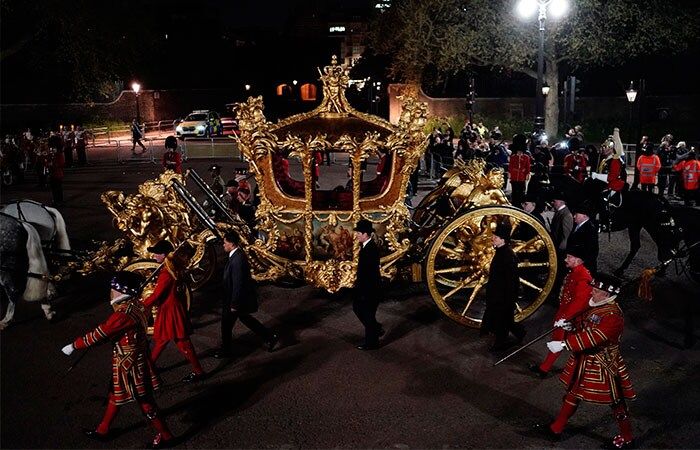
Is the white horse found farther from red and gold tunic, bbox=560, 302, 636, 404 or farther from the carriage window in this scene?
red and gold tunic, bbox=560, 302, 636, 404

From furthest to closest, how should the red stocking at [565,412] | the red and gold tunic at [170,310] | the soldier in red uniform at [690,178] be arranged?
the soldier in red uniform at [690,178] < the red and gold tunic at [170,310] < the red stocking at [565,412]

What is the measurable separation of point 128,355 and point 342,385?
7.65ft

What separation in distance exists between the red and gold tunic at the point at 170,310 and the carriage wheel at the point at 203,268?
2052 millimetres

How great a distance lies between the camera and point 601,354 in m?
5.23

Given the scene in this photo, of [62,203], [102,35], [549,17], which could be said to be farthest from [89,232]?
[549,17]

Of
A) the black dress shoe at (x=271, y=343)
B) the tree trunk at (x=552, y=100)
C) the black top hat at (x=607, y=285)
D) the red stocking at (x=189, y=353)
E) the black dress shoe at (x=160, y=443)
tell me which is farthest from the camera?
the tree trunk at (x=552, y=100)

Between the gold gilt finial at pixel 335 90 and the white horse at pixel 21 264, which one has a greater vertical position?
the gold gilt finial at pixel 335 90

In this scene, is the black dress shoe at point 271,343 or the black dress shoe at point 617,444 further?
the black dress shoe at point 271,343

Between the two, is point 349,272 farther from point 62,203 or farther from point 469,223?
point 62,203

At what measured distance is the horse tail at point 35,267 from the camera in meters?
8.45

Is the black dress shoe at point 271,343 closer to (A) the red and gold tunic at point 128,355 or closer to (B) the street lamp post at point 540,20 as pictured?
(A) the red and gold tunic at point 128,355

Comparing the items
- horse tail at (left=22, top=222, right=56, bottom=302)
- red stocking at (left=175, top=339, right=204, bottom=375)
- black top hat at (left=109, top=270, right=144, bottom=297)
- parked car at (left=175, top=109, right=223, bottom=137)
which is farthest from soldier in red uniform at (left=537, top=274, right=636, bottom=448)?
parked car at (left=175, top=109, right=223, bottom=137)

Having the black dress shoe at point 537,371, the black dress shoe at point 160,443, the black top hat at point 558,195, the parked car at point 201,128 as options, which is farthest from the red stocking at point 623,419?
the parked car at point 201,128

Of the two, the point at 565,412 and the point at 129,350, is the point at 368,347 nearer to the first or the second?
the point at 565,412
